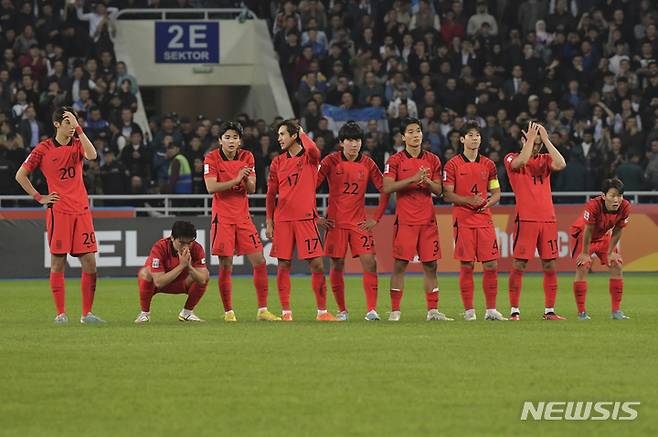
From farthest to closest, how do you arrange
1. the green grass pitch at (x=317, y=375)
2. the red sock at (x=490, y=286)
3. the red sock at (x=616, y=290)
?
the red sock at (x=616, y=290) < the red sock at (x=490, y=286) < the green grass pitch at (x=317, y=375)

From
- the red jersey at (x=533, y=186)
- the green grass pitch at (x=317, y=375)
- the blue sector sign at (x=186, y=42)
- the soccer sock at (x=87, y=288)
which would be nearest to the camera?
the green grass pitch at (x=317, y=375)

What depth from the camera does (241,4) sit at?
1334 inches

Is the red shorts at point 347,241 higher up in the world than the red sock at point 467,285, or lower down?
higher up

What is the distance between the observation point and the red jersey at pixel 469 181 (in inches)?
606

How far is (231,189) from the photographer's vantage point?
611 inches

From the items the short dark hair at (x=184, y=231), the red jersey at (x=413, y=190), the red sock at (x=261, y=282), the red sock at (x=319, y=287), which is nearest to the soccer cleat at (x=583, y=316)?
the red jersey at (x=413, y=190)

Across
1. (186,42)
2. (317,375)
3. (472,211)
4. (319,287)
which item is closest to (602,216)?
(472,211)

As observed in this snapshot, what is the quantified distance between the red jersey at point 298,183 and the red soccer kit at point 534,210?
82.5 inches

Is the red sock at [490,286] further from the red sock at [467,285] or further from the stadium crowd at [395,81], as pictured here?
the stadium crowd at [395,81]

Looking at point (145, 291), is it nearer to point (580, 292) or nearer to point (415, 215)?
point (415, 215)

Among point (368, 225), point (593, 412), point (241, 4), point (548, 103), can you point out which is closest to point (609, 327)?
point (368, 225)

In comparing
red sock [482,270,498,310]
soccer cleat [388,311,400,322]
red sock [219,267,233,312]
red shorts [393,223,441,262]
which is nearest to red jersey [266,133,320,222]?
red sock [219,267,233,312]

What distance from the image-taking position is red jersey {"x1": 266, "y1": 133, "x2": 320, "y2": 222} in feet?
50.3

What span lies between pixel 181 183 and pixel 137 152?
3.35 ft
